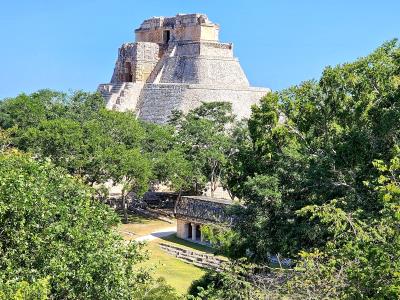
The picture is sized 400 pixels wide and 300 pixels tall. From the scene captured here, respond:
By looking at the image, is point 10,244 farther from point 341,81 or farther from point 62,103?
point 62,103

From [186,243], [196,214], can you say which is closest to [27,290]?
[196,214]

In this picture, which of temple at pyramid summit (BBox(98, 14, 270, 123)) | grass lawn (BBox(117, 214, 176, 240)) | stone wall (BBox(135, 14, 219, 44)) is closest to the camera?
grass lawn (BBox(117, 214, 176, 240))

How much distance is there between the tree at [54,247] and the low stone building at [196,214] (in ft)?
49.0

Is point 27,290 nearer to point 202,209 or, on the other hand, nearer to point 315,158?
point 315,158

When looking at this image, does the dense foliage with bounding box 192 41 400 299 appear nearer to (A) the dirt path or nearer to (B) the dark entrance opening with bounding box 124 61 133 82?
(A) the dirt path

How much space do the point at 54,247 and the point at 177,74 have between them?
43532 mm

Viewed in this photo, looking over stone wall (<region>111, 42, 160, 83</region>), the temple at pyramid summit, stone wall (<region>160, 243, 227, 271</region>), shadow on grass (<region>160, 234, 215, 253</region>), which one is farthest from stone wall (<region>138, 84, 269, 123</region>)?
stone wall (<region>160, 243, 227, 271</region>)

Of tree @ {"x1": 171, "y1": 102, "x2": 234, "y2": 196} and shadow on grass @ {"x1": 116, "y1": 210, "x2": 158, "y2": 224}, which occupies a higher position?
tree @ {"x1": 171, "y1": 102, "x2": 234, "y2": 196}

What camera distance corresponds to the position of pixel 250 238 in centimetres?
1873

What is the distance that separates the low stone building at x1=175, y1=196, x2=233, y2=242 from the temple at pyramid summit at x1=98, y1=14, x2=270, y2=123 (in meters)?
19.5

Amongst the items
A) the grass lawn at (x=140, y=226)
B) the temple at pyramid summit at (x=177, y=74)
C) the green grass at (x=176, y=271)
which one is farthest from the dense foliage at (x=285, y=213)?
the temple at pyramid summit at (x=177, y=74)

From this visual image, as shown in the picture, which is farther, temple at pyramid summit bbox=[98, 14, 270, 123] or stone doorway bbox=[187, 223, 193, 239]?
temple at pyramid summit bbox=[98, 14, 270, 123]

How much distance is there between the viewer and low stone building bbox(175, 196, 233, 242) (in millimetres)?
28719

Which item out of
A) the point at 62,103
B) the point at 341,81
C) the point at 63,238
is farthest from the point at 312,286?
the point at 62,103
